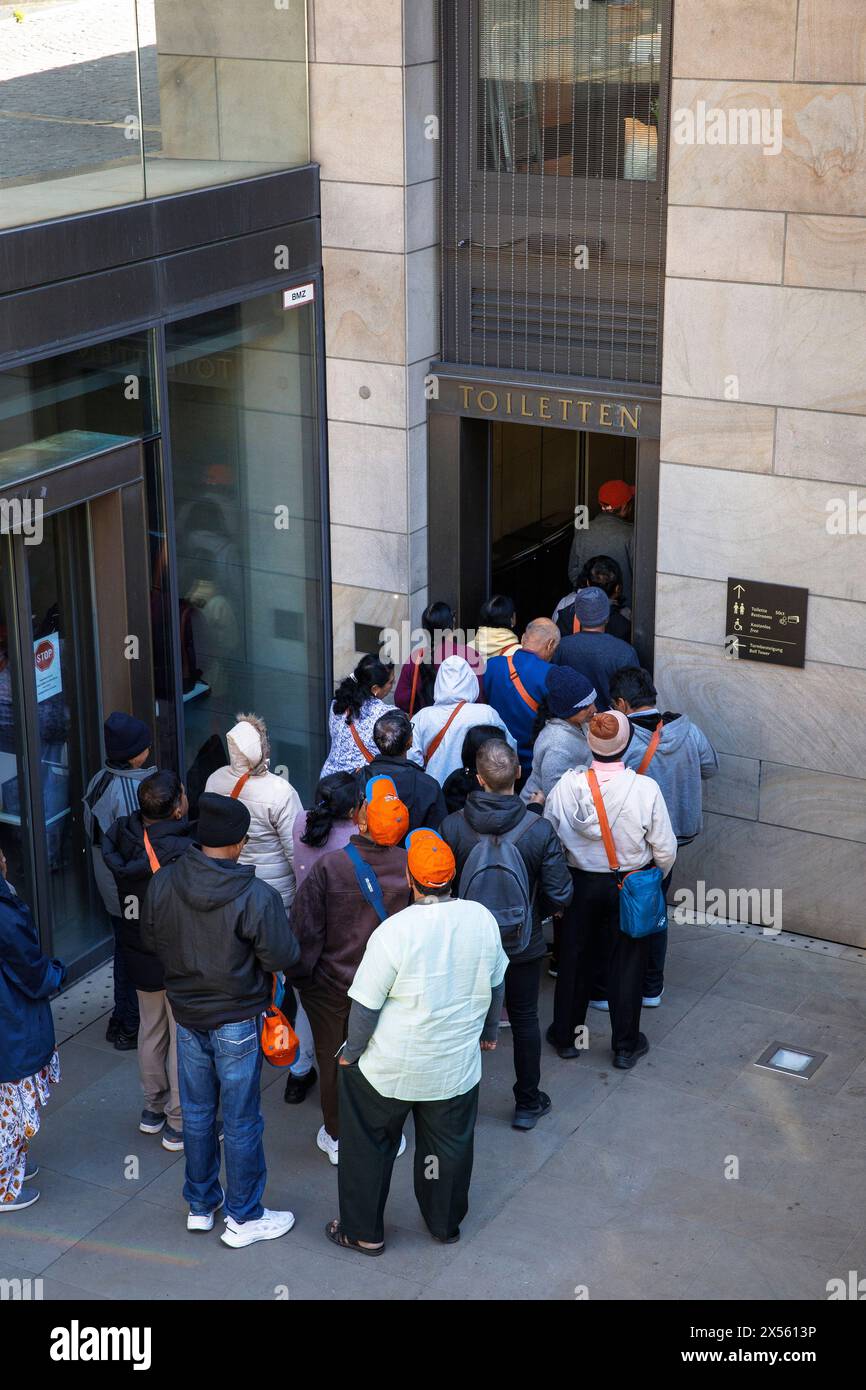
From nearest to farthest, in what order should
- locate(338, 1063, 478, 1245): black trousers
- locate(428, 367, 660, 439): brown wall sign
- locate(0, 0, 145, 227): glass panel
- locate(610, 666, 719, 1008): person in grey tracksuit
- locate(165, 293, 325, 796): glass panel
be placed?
1. locate(338, 1063, 478, 1245): black trousers
2. locate(0, 0, 145, 227): glass panel
3. locate(610, 666, 719, 1008): person in grey tracksuit
4. locate(428, 367, 660, 439): brown wall sign
5. locate(165, 293, 325, 796): glass panel

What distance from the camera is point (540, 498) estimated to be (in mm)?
12102

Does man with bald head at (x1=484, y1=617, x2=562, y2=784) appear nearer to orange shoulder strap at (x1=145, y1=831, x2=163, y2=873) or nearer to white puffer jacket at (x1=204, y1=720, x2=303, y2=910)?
white puffer jacket at (x1=204, y1=720, x2=303, y2=910)

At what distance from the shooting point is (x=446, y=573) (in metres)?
10.2

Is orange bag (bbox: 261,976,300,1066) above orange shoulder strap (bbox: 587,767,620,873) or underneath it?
underneath

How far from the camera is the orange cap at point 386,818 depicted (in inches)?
268

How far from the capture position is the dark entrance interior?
11.6 metres

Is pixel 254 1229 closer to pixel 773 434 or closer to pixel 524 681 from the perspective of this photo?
pixel 524 681

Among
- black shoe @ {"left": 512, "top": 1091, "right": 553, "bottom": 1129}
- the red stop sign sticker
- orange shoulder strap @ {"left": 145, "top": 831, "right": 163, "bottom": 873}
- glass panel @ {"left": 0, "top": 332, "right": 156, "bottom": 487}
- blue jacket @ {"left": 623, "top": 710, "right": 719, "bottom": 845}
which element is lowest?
black shoe @ {"left": 512, "top": 1091, "right": 553, "bottom": 1129}

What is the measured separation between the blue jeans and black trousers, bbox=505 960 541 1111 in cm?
Result: 126

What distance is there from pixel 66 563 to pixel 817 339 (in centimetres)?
399

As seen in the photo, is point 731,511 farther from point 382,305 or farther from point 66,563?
point 66,563

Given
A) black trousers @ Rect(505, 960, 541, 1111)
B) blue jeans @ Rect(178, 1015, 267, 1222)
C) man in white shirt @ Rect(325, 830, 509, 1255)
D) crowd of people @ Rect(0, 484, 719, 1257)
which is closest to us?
man in white shirt @ Rect(325, 830, 509, 1255)

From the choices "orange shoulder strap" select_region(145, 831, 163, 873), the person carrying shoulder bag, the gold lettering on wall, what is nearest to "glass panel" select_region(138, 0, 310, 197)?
the gold lettering on wall

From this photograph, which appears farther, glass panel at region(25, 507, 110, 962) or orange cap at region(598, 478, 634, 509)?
orange cap at region(598, 478, 634, 509)
